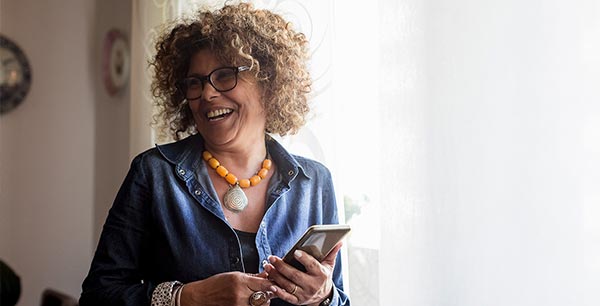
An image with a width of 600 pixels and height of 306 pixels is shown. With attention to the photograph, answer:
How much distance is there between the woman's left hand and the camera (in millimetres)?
796

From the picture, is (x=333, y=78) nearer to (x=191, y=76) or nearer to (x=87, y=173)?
(x=191, y=76)

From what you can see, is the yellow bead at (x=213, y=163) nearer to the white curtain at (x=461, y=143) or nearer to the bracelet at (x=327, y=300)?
the white curtain at (x=461, y=143)

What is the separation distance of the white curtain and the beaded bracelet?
0.92 ft

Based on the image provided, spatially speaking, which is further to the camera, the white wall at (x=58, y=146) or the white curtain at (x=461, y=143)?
the white wall at (x=58, y=146)

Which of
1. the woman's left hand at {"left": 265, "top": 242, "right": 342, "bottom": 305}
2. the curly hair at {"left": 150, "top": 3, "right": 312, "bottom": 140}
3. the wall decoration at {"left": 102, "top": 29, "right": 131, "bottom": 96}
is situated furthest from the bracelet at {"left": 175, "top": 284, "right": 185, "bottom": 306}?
the wall decoration at {"left": 102, "top": 29, "right": 131, "bottom": 96}

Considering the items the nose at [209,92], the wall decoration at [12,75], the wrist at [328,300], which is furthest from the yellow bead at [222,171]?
the wall decoration at [12,75]

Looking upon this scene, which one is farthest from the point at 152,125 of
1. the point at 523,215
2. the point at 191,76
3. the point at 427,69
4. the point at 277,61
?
the point at 523,215

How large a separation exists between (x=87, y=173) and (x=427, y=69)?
0.59m

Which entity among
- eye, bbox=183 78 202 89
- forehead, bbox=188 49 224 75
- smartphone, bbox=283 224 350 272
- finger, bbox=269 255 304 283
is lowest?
finger, bbox=269 255 304 283

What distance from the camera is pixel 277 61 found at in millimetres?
884

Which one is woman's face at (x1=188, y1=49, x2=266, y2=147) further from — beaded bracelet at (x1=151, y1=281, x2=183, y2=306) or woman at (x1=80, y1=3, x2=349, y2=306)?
beaded bracelet at (x1=151, y1=281, x2=183, y2=306)

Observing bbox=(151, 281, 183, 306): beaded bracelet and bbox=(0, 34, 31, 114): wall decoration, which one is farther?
bbox=(0, 34, 31, 114): wall decoration

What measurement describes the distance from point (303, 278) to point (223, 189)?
0.18 m

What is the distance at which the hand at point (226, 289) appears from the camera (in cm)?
80
